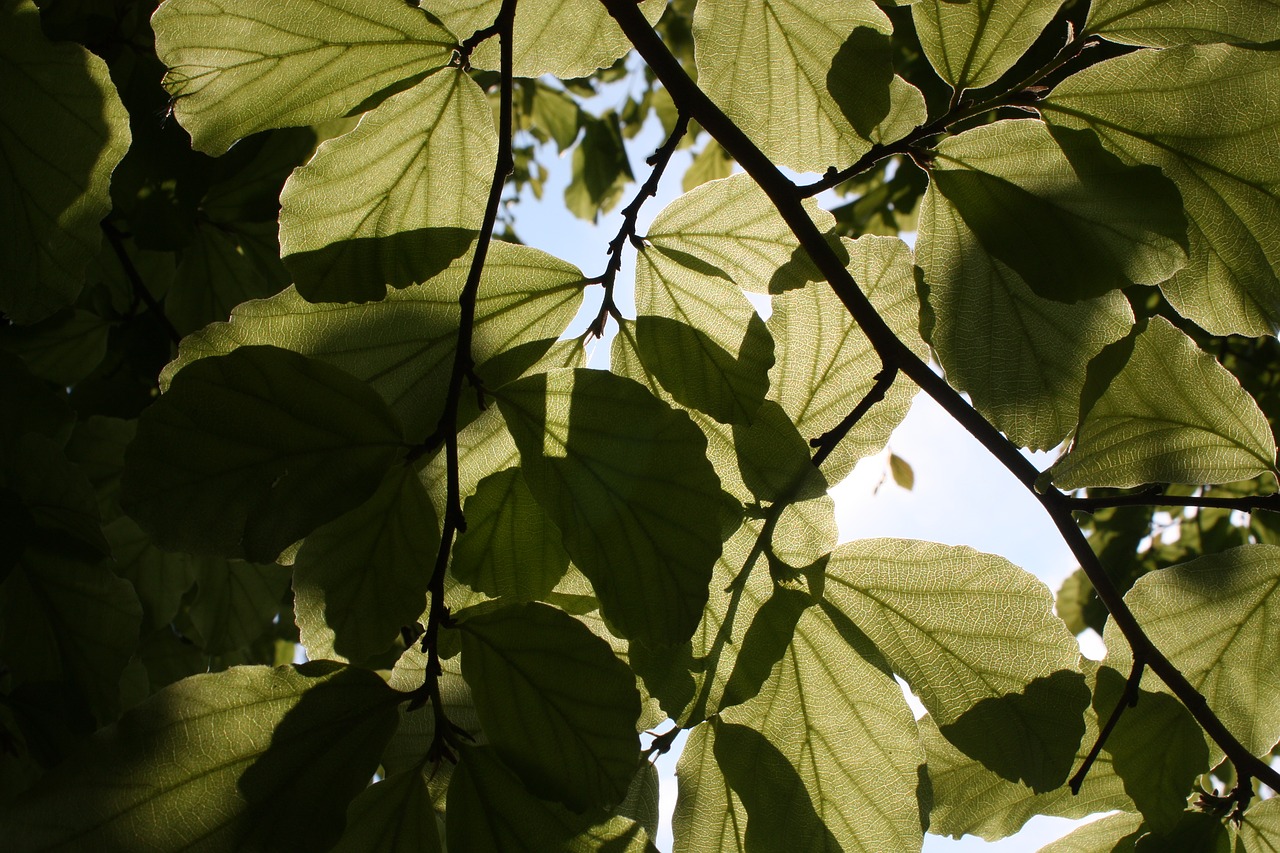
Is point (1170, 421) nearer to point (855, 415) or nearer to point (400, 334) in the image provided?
point (855, 415)

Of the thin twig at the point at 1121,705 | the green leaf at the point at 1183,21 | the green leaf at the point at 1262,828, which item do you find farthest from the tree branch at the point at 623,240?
the green leaf at the point at 1262,828

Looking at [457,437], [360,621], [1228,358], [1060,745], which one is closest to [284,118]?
[457,437]

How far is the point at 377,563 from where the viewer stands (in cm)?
74

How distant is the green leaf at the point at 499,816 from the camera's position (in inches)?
27.5

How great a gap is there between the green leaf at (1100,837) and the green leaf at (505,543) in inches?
23.8

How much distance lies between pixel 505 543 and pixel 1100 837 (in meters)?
0.68

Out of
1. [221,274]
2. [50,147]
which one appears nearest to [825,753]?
[50,147]

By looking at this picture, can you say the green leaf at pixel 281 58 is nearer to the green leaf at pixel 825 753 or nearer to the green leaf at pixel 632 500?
the green leaf at pixel 632 500

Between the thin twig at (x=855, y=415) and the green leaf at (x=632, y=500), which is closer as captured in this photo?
the green leaf at (x=632, y=500)

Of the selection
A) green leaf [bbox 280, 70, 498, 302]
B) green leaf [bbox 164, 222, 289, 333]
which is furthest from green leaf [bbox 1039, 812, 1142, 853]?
green leaf [bbox 164, 222, 289, 333]

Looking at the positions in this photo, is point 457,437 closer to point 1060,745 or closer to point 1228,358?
point 1060,745

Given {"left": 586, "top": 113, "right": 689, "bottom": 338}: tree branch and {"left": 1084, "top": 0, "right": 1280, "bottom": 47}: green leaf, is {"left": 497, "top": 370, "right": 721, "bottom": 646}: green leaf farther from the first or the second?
{"left": 1084, "top": 0, "right": 1280, "bottom": 47}: green leaf

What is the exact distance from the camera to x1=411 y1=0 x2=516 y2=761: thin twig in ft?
2.39

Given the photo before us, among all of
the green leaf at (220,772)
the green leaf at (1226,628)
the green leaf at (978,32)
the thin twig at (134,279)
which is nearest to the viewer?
the green leaf at (220,772)
